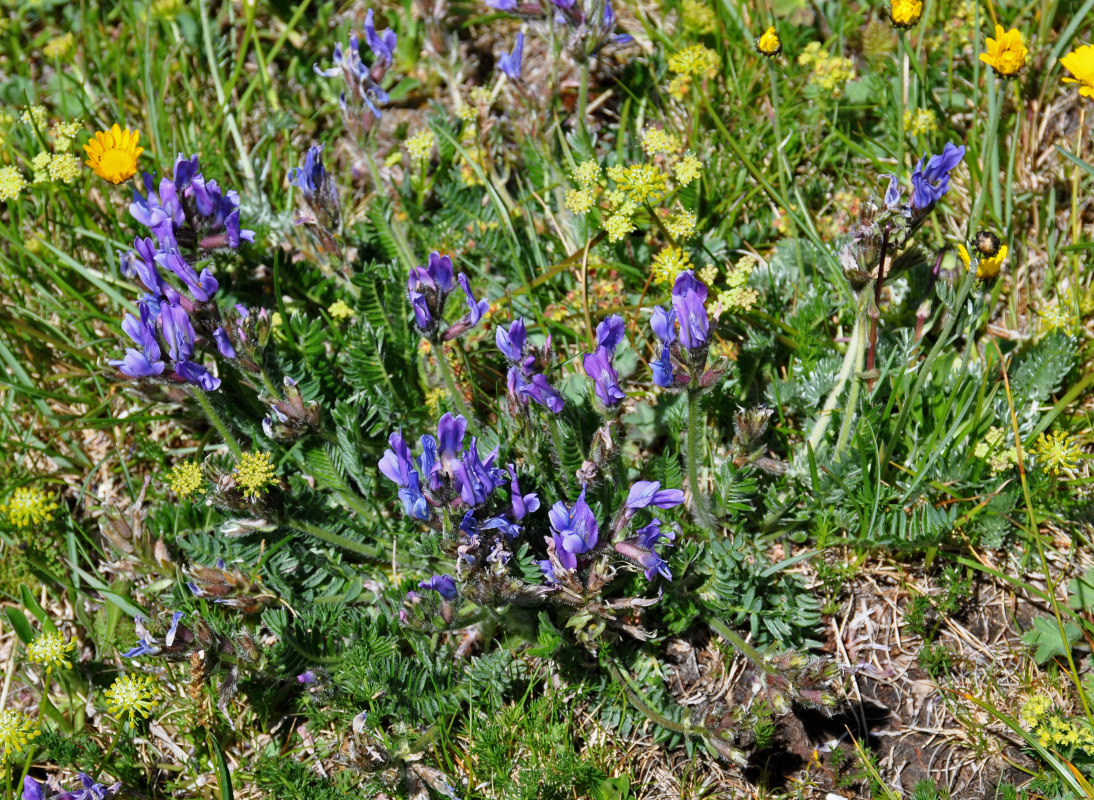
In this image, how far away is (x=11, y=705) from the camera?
3.83 metres

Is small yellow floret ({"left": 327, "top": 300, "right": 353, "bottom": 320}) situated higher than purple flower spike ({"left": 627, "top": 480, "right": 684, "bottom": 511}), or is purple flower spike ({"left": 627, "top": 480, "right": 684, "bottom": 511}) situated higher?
small yellow floret ({"left": 327, "top": 300, "right": 353, "bottom": 320})

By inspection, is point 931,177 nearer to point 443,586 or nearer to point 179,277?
point 443,586

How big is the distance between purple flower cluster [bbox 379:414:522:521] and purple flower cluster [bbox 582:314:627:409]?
1.40 feet

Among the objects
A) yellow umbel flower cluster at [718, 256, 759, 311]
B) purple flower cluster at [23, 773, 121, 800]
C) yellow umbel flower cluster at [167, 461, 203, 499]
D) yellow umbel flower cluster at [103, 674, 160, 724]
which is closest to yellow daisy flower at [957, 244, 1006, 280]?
yellow umbel flower cluster at [718, 256, 759, 311]

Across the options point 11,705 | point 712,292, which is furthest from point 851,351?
point 11,705

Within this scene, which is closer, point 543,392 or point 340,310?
point 543,392

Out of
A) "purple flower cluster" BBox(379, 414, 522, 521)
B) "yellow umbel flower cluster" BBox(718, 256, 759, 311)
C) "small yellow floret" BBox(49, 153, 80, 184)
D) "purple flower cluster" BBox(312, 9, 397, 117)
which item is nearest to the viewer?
"purple flower cluster" BBox(379, 414, 522, 521)

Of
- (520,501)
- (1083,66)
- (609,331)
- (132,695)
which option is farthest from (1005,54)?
(132,695)

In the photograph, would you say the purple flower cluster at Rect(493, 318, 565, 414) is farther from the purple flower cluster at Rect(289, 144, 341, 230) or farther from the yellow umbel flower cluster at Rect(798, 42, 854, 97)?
the yellow umbel flower cluster at Rect(798, 42, 854, 97)

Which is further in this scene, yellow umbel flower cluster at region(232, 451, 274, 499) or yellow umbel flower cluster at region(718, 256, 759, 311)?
yellow umbel flower cluster at region(718, 256, 759, 311)

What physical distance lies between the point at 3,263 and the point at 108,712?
87.3 inches

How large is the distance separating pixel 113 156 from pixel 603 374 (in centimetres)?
232

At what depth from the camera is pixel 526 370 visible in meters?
3.06

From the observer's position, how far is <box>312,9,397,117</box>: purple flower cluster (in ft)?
13.2
